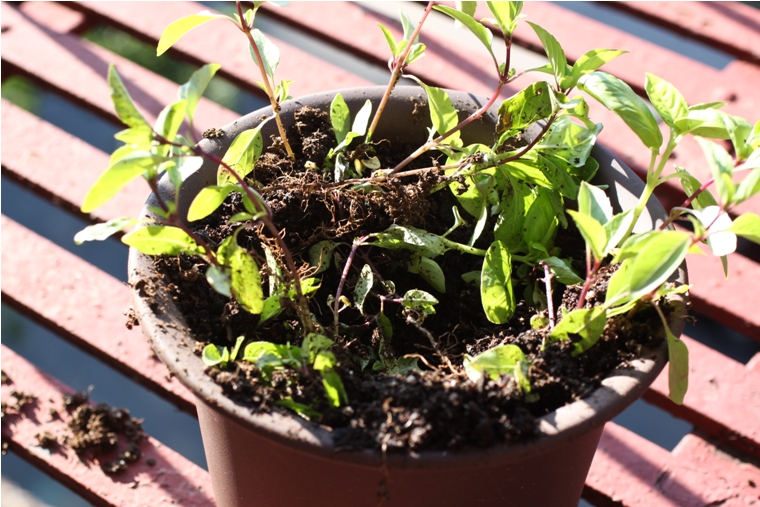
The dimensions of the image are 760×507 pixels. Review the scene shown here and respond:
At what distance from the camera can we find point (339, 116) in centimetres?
90

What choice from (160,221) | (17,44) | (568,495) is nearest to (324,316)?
(160,221)

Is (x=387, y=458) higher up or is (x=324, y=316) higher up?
(x=324, y=316)

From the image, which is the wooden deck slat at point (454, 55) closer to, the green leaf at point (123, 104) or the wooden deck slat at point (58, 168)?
the wooden deck slat at point (58, 168)

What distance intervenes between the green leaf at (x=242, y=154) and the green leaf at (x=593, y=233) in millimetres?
Answer: 355

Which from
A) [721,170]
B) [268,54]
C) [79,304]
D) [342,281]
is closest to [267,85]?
[268,54]

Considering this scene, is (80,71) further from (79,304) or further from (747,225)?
(747,225)

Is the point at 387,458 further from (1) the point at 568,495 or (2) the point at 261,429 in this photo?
(1) the point at 568,495

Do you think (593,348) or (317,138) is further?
(317,138)

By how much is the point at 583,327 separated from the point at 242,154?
39 cm

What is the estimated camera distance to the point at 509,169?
2.69 ft

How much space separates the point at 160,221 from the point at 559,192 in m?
0.43

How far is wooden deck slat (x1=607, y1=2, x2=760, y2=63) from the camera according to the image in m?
1.50

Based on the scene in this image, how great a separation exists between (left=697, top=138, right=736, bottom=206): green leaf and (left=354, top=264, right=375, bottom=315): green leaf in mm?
347

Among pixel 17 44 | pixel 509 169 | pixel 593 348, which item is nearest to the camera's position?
pixel 593 348
